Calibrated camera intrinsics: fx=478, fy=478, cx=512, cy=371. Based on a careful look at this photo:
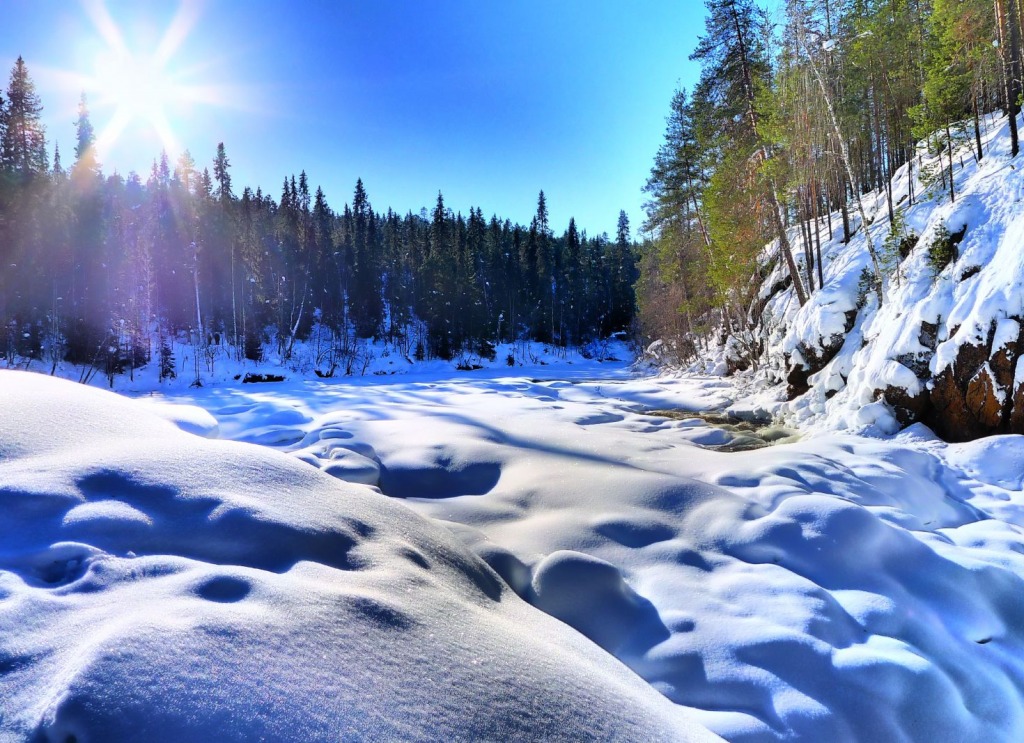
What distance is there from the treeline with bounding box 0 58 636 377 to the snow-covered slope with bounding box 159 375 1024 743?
2772cm

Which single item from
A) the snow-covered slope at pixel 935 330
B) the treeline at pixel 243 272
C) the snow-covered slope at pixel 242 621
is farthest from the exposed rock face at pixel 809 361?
the treeline at pixel 243 272

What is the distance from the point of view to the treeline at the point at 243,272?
81.0ft

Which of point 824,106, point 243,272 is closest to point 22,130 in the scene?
point 243,272

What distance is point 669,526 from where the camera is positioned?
362 centimetres

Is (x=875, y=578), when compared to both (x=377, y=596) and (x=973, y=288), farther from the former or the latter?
(x=973, y=288)

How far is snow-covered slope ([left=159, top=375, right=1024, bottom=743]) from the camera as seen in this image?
226 cm

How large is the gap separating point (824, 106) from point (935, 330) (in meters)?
7.87

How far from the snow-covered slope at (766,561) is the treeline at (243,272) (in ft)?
90.9

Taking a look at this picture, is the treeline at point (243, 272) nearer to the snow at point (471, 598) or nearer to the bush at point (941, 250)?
the snow at point (471, 598)

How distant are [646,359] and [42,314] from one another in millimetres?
34071

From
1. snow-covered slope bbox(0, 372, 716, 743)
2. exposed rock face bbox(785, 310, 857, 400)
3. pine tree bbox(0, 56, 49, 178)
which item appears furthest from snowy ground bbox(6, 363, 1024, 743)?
pine tree bbox(0, 56, 49, 178)

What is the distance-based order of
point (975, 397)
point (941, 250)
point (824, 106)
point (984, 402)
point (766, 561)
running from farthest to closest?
point (824, 106)
point (941, 250)
point (975, 397)
point (984, 402)
point (766, 561)

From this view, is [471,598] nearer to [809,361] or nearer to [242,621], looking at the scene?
[242,621]

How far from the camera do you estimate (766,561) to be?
3.29 meters
